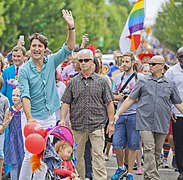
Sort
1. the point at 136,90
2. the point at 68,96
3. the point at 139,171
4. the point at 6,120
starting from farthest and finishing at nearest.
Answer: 1. the point at 139,171
2. the point at 136,90
3. the point at 68,96
4. the point at 6,120

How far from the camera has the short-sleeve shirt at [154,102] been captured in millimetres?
10719

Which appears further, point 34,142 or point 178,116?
point 178,116

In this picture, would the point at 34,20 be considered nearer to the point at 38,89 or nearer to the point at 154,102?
the point at 154,102

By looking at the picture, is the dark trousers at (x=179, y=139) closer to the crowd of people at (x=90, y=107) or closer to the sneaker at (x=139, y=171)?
the crowd of people at (x=90, y=107)

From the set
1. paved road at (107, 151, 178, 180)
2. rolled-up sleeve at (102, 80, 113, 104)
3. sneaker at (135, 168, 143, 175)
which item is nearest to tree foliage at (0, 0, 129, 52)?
paved road at (107, 151, 178, 180)

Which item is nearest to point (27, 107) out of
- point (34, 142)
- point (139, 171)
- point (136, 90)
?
point (34, 142)

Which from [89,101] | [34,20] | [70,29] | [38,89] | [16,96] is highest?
[34,20]

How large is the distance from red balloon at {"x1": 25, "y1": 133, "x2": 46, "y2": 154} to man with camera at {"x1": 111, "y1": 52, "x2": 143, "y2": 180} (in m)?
3.74

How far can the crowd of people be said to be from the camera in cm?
920

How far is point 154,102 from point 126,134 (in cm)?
123

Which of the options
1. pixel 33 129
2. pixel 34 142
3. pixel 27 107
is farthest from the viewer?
pixel 27 107

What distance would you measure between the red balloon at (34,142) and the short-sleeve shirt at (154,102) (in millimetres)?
3049

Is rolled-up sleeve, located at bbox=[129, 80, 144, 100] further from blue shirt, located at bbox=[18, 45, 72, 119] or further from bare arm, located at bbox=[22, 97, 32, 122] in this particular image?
bare arm, located at bbox=[22, 97, 32, 122]

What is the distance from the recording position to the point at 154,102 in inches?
422
